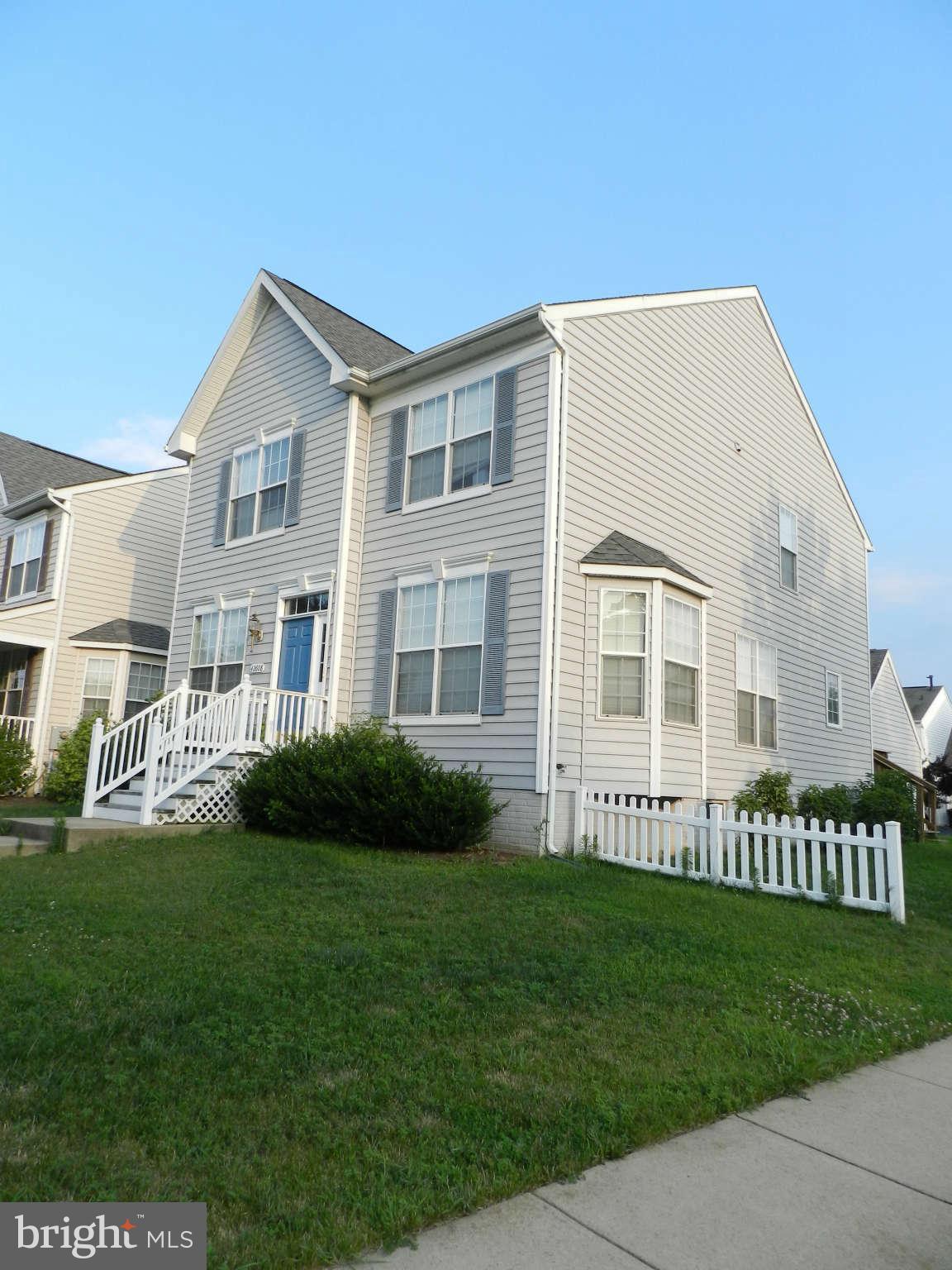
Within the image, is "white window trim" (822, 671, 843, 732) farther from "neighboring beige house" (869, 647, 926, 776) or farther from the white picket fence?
Result: "neighboring beige house" (869, 647, 926, 776)

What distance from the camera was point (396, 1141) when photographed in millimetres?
3293

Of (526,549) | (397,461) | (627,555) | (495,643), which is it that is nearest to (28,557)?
(397,461)

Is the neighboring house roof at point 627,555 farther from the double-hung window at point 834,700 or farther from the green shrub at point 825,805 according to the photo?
the double-hung window at point 834,700

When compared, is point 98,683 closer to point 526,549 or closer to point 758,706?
point 526,549

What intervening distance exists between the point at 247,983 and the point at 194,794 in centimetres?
705

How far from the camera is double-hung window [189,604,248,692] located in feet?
49.6

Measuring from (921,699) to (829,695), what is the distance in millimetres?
28387

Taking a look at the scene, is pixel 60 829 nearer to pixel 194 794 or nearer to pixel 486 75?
pixel 194 794

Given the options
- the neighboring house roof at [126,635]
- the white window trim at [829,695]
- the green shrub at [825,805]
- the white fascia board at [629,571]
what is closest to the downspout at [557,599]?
the white fascia board at [629,571]

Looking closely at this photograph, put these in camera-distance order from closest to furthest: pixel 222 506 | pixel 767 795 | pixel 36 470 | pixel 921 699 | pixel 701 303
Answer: pixel 767 795 < pixel 701 303 < pixel 222 506 < pixel 36 470 < pixel 921 699

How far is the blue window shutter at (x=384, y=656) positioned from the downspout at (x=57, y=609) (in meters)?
Answer: 10.0

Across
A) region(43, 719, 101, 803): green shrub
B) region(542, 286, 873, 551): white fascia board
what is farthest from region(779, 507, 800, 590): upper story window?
region(43, 719, 101, 803): green shrub

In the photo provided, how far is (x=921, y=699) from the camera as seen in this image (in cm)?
4222

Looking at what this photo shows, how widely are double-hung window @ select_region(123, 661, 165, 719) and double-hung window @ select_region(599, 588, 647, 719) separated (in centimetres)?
1220
